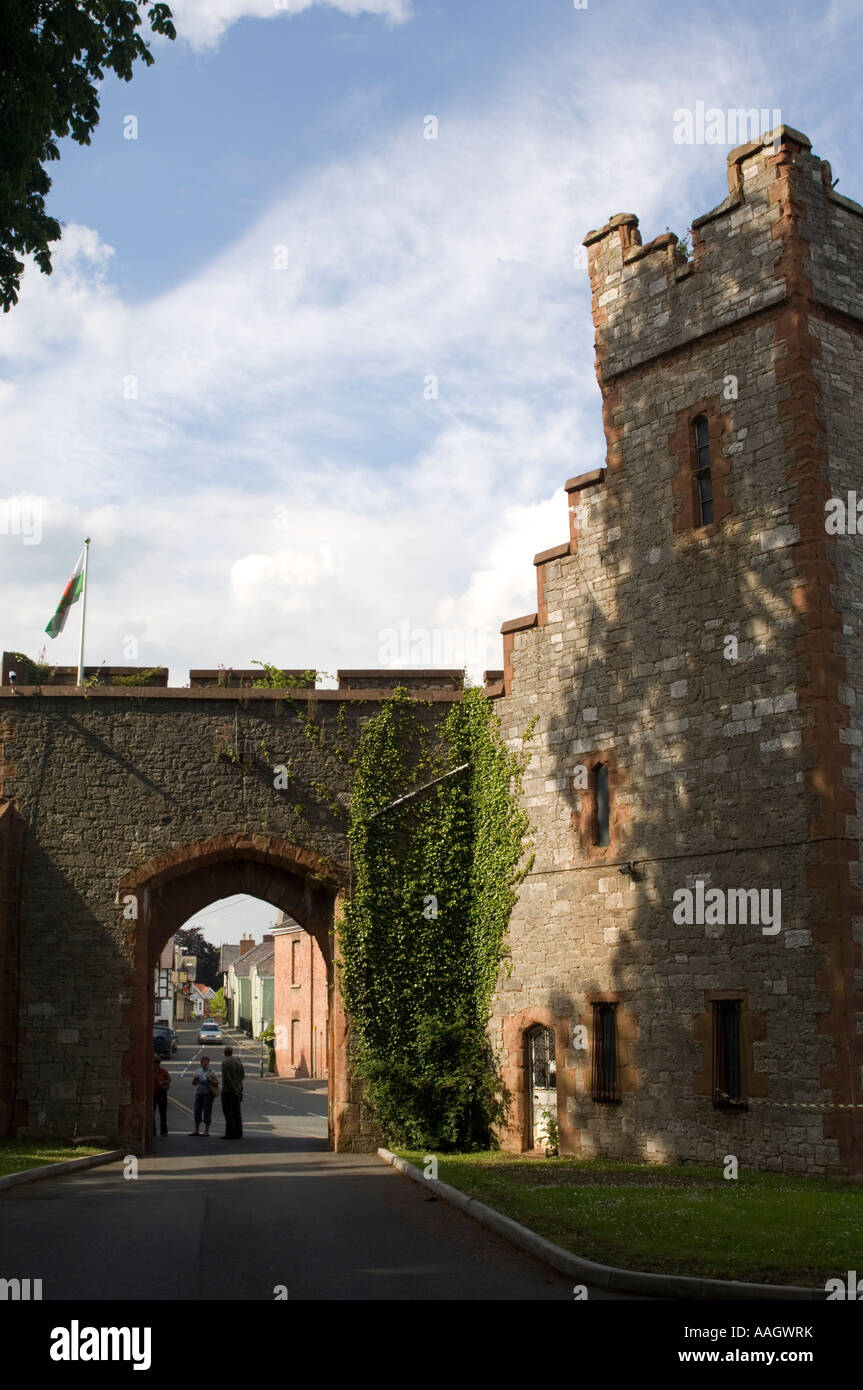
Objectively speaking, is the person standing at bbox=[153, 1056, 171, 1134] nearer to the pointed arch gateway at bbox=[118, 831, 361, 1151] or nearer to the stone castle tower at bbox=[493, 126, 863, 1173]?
the pointed arch gateway at bbox=[118, 831, 361, 1151]

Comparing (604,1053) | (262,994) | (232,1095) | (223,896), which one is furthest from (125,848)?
(262,994)

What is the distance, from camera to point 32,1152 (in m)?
19.1

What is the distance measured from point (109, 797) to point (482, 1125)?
7943 millimetres

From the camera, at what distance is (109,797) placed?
21.7 metres

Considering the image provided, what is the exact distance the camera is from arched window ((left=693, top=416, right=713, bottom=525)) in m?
17.8

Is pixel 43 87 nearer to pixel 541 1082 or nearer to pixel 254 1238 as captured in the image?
pixel 254 1238

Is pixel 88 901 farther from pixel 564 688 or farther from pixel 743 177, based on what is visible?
pixel 743 177

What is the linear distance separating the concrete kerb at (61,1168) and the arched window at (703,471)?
12.0 m

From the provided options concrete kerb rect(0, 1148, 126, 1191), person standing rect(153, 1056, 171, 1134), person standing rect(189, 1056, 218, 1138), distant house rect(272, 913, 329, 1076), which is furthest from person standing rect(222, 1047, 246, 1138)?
distant house rect(272, 913, 329, 1076)

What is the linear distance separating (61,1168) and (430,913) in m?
6.76

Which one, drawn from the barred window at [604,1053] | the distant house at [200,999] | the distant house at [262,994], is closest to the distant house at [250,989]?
the distant house at [262,994]

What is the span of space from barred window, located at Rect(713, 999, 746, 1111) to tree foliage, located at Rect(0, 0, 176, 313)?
11421 mm

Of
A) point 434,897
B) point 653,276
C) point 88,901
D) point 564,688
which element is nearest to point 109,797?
point 88,901

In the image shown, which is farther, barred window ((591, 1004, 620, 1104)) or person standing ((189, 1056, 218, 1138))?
person standing ((189, 1056, 218, 1138))
